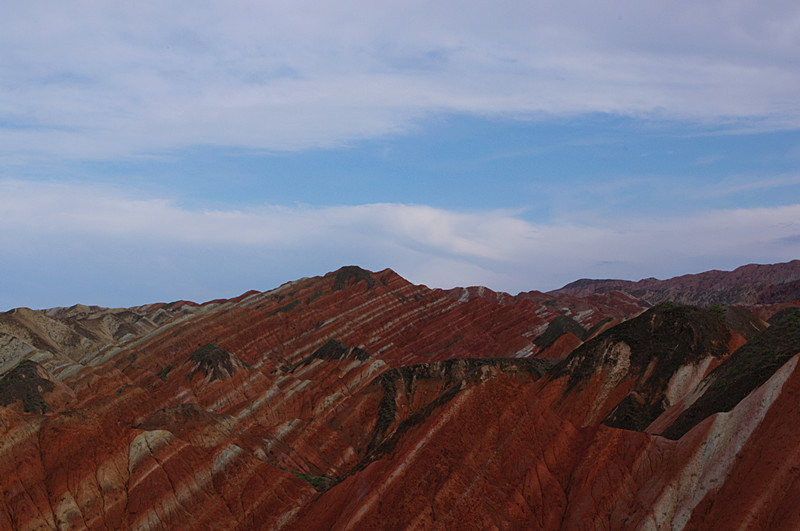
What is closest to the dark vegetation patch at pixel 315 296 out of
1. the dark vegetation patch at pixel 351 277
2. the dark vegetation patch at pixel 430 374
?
the dark vegetation patch at pixel 351 277

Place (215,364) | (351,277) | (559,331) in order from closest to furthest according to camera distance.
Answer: (215,364)
(559,331)
(351,277)

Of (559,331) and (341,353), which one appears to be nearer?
(341,353)

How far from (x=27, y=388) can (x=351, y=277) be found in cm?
7572

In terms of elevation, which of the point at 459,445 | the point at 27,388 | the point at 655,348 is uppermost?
the point at 655,348

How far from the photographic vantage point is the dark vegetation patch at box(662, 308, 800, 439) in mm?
27766

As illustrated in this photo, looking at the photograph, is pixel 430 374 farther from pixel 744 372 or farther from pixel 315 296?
pixel 315 296

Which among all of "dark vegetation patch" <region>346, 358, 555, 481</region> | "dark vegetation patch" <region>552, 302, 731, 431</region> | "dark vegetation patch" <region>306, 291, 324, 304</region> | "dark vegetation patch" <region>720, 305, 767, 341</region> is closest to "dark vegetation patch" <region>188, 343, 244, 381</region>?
"dark vegetation patch" <region>346, 358, 555, 481</region>

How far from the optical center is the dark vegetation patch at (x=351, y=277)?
135 m

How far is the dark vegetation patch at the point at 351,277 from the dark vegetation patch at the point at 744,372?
10461 cm

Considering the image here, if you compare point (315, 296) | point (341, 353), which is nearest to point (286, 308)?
point (315, 296)

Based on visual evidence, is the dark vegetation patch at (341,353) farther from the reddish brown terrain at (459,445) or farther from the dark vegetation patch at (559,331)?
the dark vegetation patch at (559,331)

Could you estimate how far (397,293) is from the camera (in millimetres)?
134625

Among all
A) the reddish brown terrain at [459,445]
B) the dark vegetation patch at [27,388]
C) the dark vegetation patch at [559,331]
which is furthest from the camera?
the dark vegetation patch at [559,331]

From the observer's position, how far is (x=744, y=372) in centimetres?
2922
